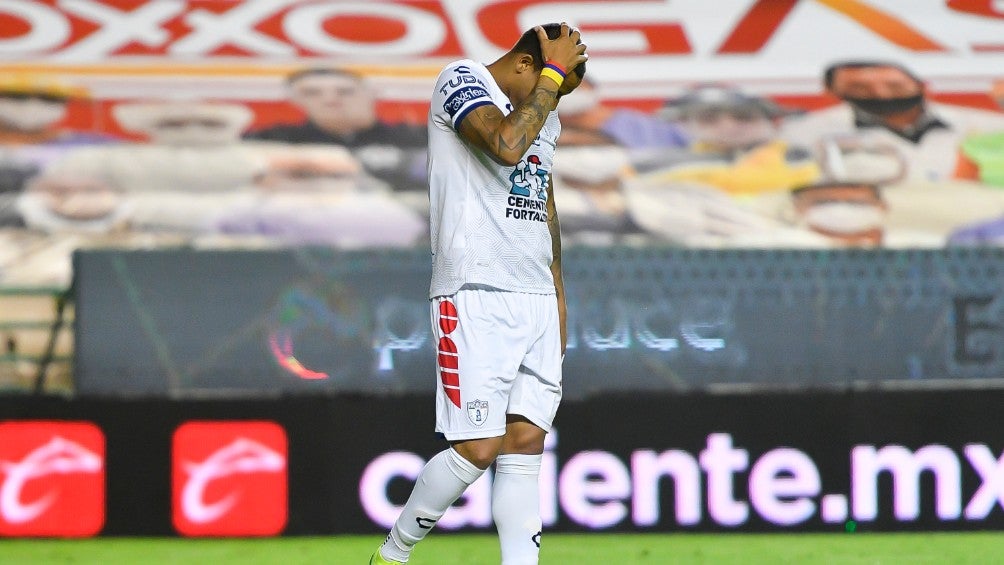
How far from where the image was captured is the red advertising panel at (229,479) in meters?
4.83

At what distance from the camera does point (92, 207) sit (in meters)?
6.64

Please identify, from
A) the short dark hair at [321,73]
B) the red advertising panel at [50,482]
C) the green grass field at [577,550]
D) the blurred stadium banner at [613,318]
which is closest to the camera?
the green grass field at [577,550]

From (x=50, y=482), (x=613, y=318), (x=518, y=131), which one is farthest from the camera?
(x=613, y=318)

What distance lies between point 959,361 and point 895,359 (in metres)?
0.26

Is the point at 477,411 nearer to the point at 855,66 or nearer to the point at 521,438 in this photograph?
the point at 521,438

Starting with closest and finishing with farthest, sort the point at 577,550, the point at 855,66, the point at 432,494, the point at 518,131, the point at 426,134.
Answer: the point at 518,131 < the point at 432,494 < the point at 577,550 < the point at 426,134 < the point at 855,66

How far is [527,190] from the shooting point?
303 cm

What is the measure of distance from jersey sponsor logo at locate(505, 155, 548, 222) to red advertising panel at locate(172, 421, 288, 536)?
6.90 feet

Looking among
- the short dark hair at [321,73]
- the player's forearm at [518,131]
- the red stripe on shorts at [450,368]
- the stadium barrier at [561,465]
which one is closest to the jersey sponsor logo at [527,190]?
the player's forearm at [518,131]

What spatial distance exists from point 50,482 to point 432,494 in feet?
7.37

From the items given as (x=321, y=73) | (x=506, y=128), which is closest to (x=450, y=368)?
(x=506, y=128)

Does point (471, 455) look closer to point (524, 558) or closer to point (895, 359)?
point (524, 558)

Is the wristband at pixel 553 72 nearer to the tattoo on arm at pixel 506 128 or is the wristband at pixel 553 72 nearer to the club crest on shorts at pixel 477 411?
the tattoo on arm at pixel 506 128

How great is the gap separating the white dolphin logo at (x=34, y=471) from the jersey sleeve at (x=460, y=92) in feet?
8.01
